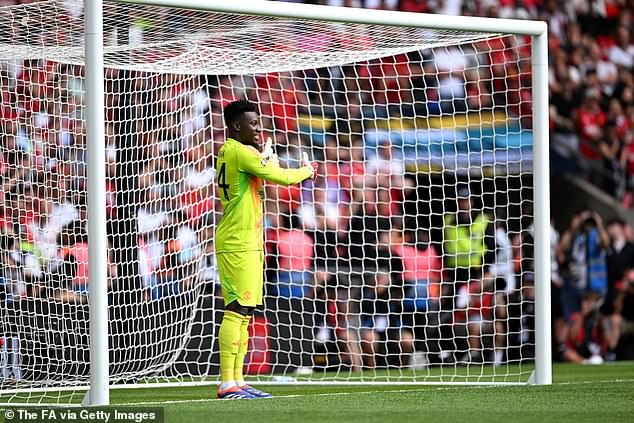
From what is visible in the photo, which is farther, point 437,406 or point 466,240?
point 466,240

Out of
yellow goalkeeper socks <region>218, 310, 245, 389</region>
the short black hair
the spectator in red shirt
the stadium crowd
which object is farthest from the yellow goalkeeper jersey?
the spectator in red shirt

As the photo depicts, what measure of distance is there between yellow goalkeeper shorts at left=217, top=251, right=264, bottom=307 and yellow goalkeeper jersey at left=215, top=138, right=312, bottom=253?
49mm

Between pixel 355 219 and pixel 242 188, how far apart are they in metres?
4.24

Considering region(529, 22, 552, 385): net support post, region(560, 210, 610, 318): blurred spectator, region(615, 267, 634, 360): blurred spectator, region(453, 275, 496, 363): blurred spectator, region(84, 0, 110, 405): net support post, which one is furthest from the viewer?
region(560, 210, 610, 318): blurred spectator

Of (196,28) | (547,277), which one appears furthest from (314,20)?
(547,277)

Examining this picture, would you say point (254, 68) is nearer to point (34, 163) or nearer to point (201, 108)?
point (201, 108)

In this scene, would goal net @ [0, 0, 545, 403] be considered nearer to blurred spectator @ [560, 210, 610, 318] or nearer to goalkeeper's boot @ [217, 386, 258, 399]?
blurred spectator @ [560, 210, 610, 318]

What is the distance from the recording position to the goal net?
8.88m

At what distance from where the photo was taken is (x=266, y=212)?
37.8 ft

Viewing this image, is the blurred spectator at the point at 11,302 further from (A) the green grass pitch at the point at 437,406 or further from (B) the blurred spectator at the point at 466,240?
(B) the blurred spectator at the point at 466,240

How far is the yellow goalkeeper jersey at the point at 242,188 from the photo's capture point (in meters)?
7.41

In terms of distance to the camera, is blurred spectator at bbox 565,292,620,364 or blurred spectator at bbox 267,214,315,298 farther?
blurred spectator at bbox 565,292,620,364

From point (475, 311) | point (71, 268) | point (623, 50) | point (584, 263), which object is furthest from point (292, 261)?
point (623, 50)

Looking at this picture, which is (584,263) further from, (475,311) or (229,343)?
(229,343)
